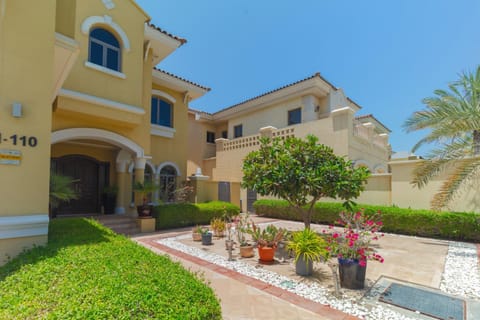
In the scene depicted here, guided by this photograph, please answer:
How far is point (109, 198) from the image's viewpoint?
1252cm

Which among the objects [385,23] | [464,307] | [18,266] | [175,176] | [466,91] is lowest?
[464,307]

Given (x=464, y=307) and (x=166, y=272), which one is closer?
(x=166, y=272)

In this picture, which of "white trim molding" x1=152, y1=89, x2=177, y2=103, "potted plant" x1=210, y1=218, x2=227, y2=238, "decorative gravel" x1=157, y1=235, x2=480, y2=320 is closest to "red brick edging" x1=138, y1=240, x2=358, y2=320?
"decorative gravel" x1=157, y1=235, x2=480, y2=320

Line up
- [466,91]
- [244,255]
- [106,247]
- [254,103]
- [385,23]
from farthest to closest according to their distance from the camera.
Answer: [254,103] → [385,23] → [466,91] → [244,255] → [106,247]

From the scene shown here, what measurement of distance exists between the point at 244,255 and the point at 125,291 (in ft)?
16.5

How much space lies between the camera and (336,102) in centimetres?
1791

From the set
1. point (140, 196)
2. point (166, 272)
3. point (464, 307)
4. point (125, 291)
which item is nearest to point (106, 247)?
point (166, 272)

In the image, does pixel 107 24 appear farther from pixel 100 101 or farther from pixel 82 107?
pixel 82 107

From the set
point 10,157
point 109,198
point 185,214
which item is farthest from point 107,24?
point 185,214

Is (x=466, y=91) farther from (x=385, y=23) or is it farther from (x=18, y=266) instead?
(x=18, y=266)

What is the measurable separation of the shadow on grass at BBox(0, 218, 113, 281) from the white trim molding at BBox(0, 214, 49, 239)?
11.3 inches

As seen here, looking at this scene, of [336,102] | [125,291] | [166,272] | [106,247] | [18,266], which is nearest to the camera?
[125,291]

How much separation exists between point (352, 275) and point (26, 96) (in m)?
7.03

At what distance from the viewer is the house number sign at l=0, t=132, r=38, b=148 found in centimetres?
404
